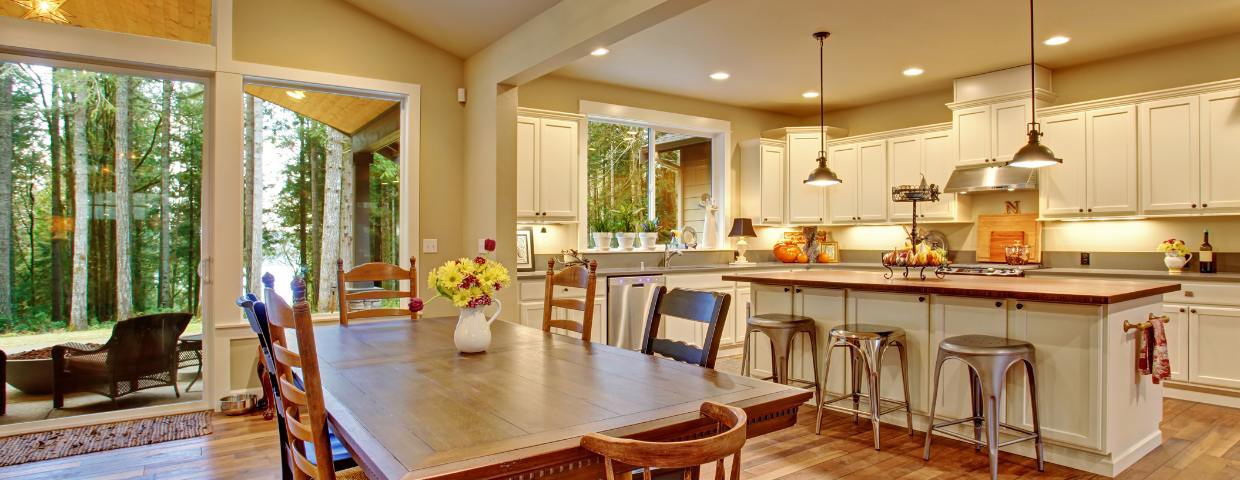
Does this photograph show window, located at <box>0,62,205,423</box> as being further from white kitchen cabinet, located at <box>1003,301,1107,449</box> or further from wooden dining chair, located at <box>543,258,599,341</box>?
white kitchen cabinet, located at <box>1003,301,1107,449</box>

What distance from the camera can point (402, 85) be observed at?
4.52 m

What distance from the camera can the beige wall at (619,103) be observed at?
5.47 m

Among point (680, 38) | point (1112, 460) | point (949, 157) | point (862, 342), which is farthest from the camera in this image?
point (949, 157)

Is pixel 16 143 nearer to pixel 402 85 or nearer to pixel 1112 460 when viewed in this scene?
pixel 402 85

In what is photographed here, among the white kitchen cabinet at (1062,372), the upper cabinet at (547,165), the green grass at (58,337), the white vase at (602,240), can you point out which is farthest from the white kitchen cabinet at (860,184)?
the green grass at (58,337)

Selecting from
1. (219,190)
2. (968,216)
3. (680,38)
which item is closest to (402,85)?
(219,190)

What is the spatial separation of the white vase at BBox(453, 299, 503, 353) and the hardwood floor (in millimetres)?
1382

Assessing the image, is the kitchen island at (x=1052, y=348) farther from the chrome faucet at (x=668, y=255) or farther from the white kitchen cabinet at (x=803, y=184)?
the white kitchen cabinet at (x=803, y=184)

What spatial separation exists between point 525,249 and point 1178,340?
15.5ft

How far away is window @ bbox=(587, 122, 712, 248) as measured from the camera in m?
6.04

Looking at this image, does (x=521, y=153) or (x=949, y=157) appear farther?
(x=949, y=157)

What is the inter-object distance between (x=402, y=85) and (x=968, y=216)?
5.08m

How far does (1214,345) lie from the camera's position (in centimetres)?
414

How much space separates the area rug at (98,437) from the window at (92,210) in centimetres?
17
